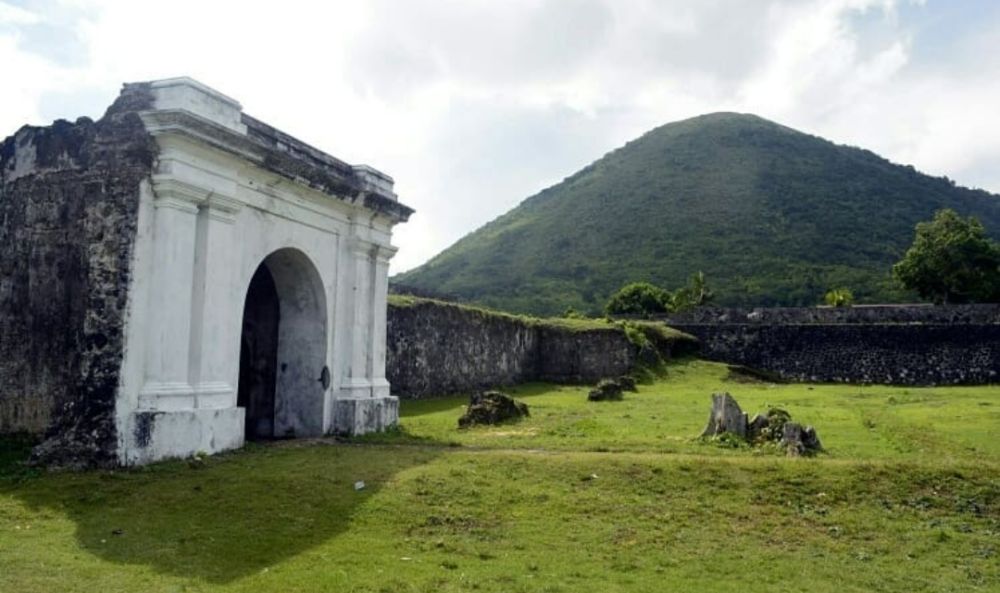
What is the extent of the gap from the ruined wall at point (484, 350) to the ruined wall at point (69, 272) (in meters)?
8.92

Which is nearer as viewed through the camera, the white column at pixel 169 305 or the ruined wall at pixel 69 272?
the ruined wall at pixel 69 272

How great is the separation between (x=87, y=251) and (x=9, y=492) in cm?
249

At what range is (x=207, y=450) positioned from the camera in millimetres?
9352

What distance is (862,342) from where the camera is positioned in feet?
90.6

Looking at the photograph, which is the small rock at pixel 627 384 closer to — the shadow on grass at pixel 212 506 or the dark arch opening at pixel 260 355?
the dark arch opening at pixel 260 355

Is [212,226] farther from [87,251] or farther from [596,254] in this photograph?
[596,254]

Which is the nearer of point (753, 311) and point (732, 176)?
point (753, 311)

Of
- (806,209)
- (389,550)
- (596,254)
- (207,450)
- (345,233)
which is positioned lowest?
(389,550)

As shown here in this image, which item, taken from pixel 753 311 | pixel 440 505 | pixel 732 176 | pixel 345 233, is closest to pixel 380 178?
pixel 345 233

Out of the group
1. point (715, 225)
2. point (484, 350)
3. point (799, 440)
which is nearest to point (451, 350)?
point (484, 350)

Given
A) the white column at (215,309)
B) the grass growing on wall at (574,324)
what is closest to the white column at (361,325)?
the white column at (215,309)

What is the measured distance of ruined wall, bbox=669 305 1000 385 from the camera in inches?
1040

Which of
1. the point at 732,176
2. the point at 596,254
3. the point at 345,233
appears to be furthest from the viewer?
the point at 732,176

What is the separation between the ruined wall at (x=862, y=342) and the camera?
26.4 metres
